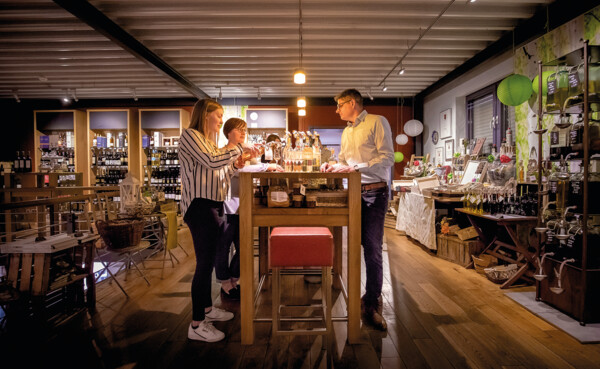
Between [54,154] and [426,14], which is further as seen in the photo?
[54,154]

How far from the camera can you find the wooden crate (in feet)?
12.7

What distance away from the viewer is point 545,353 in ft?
6.55

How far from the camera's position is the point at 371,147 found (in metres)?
2.59

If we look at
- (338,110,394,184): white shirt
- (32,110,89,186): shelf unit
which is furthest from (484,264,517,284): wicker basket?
(32,110,89,186): shelf unit

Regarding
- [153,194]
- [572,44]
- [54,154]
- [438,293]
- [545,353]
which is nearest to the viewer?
[545,353]

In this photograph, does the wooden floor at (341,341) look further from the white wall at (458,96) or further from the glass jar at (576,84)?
the white wall at (458,96)

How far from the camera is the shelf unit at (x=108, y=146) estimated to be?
8.60 m

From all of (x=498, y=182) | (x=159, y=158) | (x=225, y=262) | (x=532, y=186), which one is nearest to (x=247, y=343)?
(x=225, y=262)

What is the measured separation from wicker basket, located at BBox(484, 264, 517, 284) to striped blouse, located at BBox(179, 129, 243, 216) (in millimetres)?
2867

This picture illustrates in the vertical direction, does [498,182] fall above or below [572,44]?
below

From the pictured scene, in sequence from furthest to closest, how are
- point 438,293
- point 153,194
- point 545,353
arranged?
point 153,194 → point 438,293 → point 545,353

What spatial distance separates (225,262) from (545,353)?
232 centimetres

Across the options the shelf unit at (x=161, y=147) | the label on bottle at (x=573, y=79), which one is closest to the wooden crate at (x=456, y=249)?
the label on bottle at (x=573, y=79)

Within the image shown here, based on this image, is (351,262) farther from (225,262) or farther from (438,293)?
(438,293)
